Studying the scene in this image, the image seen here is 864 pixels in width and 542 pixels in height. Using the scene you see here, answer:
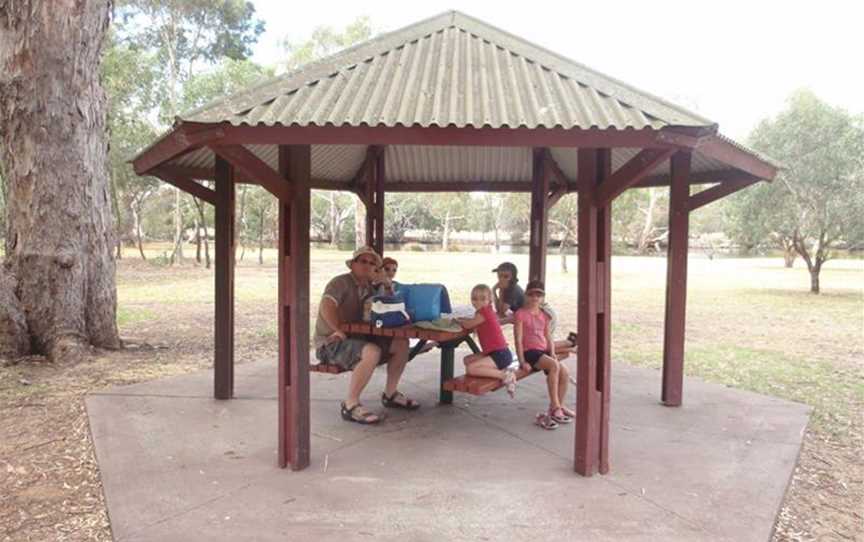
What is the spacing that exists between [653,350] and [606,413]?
5.54 metres

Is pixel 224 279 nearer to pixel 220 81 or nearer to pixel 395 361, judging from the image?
pixel 395 361

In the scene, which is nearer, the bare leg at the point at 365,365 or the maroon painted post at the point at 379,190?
the bare leg at the point at 365,365

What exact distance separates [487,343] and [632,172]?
1.71 metres

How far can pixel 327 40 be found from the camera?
95.5 ft

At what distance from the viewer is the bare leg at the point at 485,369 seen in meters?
4.36

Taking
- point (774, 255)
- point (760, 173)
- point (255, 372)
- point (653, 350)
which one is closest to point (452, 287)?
point (653, 350)

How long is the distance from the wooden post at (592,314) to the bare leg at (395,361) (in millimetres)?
1553

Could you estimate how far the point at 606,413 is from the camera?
151 inches

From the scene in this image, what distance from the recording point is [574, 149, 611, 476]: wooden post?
363cm

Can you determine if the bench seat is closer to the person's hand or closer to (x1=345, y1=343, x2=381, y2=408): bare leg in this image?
(x1=345, y1=343, x2=381, y2=408): bare leg

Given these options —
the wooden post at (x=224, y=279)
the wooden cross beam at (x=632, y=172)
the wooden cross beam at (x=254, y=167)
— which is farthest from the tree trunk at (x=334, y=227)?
the wooden cross beam at (x=632, y=172)

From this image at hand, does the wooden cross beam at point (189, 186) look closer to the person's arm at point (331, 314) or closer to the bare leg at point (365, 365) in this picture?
the person's arm at point (331, 314)

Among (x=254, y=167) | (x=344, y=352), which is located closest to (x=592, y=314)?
(x=344, y=352)

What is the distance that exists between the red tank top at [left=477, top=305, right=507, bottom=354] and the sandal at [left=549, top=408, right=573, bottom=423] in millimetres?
671
